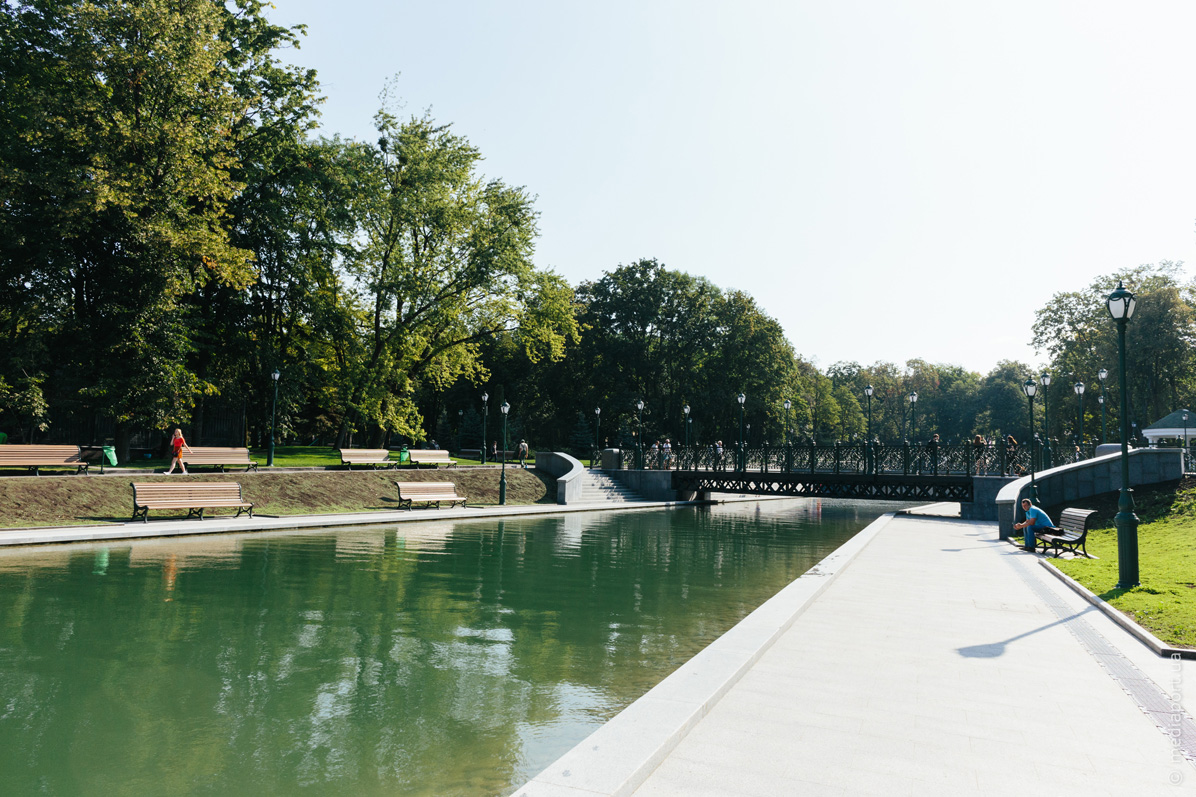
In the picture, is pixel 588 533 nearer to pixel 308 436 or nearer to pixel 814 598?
pixel 814 598

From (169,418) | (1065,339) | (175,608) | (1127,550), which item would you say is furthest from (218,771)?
(1065,339)

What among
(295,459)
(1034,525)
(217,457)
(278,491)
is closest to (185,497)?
(278,491)

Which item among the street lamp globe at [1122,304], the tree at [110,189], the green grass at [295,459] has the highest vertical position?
the tree at [110,189]

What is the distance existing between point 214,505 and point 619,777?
65.4ft

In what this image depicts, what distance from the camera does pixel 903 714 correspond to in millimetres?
5297

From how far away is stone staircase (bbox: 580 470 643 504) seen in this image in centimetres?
3738

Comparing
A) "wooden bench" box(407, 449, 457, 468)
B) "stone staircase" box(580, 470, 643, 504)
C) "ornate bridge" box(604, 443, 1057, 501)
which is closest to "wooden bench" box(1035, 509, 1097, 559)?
"ornate bridge" box(604, 443, 1057, 501)

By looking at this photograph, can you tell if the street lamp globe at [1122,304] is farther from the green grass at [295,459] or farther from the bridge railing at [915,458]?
the green grass at [295,459]

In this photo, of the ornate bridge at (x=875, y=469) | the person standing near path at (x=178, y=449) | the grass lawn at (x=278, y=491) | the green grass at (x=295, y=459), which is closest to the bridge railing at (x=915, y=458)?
the ornate bridge at (x=875, y=469)

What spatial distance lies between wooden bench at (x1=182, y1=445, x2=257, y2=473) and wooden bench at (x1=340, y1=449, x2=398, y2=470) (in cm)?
426

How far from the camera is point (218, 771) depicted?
467 centimetres

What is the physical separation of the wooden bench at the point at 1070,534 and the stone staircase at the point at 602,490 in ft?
73.9

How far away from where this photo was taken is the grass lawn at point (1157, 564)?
8531 mm

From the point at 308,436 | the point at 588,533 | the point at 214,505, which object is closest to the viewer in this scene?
the point at 214,505
